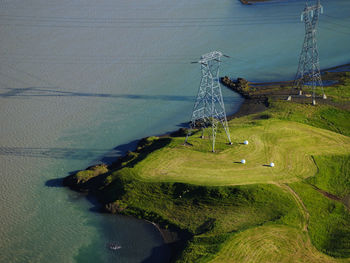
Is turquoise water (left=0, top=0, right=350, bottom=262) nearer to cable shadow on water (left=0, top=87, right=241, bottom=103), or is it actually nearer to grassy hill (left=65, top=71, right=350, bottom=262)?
cable shadow on water (left=0, top=87, right=241, bottom=103)

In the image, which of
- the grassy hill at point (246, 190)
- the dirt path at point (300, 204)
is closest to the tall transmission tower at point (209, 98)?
the grassy hill at point (246, 190)

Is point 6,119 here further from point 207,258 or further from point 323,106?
point 323,106

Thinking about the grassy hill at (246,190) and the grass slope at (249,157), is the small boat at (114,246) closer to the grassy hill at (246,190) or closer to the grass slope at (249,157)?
the grassy hill at (246,190)

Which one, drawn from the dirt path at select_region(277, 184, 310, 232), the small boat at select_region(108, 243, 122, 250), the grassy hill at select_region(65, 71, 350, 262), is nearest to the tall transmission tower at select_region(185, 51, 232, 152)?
the grassy hill at select_region(65, 71, 350, 262)

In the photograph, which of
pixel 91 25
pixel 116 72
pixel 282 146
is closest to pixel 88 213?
pixel 282 146

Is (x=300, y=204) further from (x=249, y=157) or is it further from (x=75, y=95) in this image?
(x=75, y=95)

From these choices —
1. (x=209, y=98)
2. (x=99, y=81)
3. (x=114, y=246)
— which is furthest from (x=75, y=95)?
(x=114, y=246)
